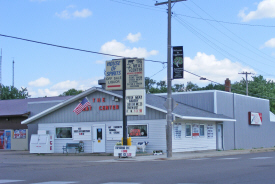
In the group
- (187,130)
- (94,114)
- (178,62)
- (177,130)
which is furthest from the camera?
(94,114)

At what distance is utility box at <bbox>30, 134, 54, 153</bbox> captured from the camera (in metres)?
29.7

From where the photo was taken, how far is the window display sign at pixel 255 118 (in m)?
38.5

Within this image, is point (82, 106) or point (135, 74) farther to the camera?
point (82, 106)

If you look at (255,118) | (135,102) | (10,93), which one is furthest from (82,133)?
(10,93)

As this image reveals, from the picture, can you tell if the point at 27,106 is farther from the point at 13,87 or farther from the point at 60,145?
the point at 13,87

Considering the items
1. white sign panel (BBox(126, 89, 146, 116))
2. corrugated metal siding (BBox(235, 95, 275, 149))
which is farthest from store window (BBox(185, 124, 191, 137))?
corrugated metal siding (BBox(235, 95, 275, 149))

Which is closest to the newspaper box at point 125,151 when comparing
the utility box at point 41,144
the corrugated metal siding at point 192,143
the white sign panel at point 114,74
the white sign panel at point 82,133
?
the white sign panel at point 114,74

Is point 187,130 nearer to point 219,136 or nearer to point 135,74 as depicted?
point 219,136

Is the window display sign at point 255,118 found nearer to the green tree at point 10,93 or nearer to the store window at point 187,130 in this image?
the store window at point 187,130

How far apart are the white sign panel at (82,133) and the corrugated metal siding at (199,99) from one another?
32.8 ft

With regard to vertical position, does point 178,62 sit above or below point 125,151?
above

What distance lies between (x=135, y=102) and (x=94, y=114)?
743 cm

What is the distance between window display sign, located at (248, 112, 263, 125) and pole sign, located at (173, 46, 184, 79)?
18.0 meters

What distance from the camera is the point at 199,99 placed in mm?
34250
